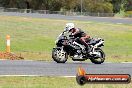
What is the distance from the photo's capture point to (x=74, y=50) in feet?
60.8

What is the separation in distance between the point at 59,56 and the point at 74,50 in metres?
0.73

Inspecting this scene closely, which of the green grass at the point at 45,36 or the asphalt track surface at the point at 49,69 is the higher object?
the asphalt track surface at the point at 49,69

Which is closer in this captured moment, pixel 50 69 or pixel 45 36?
pixel 50 69

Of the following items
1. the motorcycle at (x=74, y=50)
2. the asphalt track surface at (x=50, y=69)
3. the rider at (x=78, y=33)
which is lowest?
the asphalt track surface at (x=50, y=69)

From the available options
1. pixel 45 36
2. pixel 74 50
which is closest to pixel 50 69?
pixel 74 50

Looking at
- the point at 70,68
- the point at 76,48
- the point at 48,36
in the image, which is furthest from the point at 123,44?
the point at 70,68

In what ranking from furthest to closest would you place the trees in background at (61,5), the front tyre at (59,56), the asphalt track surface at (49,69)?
the trees in background at (61,5) < the front tyre at (59,56) < the asphalt track surface at (49,69)

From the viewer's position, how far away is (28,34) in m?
36.4

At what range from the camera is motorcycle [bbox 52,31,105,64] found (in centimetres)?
1825

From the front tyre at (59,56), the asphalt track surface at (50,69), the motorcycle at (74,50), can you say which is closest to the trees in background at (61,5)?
the motorcycle at (74,50)

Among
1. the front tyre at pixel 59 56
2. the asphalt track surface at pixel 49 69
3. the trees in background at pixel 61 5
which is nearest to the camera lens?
the asphalt track surface at pixel 49 69

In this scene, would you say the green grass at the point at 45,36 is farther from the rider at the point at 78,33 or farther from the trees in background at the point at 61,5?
the trees in background at the point at 61,5

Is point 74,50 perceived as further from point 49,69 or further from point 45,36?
point 45,36

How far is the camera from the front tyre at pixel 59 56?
1816 centimetres
